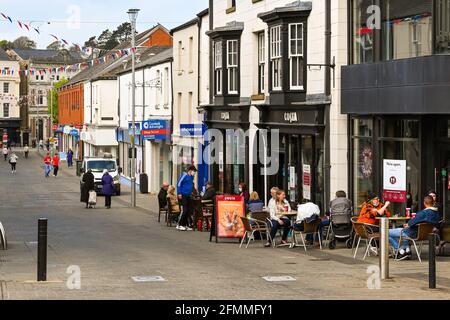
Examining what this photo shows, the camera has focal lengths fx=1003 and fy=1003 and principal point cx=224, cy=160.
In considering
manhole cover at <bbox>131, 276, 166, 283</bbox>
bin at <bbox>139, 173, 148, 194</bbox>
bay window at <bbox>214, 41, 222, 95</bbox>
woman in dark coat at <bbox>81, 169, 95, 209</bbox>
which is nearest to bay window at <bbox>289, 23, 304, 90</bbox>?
bay window at <bbox>214, 41, 222, 95</bbox>

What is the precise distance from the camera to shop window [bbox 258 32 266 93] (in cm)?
3408

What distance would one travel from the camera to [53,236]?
28578 mm

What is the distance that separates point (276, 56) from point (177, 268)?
13.5 m

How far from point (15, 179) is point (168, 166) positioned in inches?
805

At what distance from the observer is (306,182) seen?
98.6ft

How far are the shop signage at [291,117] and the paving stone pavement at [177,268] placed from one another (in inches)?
172

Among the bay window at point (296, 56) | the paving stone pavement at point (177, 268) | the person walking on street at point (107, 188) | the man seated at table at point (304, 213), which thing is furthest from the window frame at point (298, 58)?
the person walking on street at point (107, 188)

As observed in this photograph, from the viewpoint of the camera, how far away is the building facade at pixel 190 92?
43.2m

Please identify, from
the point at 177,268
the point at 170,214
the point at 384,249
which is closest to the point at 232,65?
the point at 170,214

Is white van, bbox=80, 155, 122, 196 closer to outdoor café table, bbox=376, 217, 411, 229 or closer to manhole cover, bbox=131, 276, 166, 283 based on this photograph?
outdoor café table, bbox=376, 217, 411, 229

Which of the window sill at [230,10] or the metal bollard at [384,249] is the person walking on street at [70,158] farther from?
the metal bollard at [384,249]

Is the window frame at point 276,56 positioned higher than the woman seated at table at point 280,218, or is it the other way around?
the window frame at point 276,56

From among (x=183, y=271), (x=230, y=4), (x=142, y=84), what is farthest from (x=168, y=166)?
(x=183, y=271)
